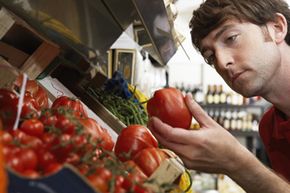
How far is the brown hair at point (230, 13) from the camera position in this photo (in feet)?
5.67

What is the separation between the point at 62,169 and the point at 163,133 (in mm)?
607

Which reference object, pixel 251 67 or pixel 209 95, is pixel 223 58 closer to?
pixel 251 67

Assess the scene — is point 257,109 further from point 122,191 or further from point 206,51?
point 122,191

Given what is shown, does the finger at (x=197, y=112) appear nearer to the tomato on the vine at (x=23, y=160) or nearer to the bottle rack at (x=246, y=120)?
the tomato on the vine at (x=23, y=160)

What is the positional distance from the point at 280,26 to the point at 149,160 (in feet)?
4.30

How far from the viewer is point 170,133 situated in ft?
3.51

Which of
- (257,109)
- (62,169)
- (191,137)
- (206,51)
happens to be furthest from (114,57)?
(257,109)

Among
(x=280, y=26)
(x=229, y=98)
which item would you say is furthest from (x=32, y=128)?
(x=229, y=98)

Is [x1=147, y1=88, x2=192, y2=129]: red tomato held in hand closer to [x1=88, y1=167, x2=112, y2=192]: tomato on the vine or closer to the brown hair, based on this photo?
[x1=88, y1=167, x2=112, y2=192]: tomato on the vine

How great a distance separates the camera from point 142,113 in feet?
7.48

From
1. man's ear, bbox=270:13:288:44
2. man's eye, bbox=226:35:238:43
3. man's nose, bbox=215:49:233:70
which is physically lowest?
man's nose, bbox=215:49:233:70

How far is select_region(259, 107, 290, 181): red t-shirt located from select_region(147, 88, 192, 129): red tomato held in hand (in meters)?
0.94

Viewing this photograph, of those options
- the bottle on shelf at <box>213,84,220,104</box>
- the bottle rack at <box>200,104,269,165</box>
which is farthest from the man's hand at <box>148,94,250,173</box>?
the bottle on shelf at <box>213,84,220,104</box>

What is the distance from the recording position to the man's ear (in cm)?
187
